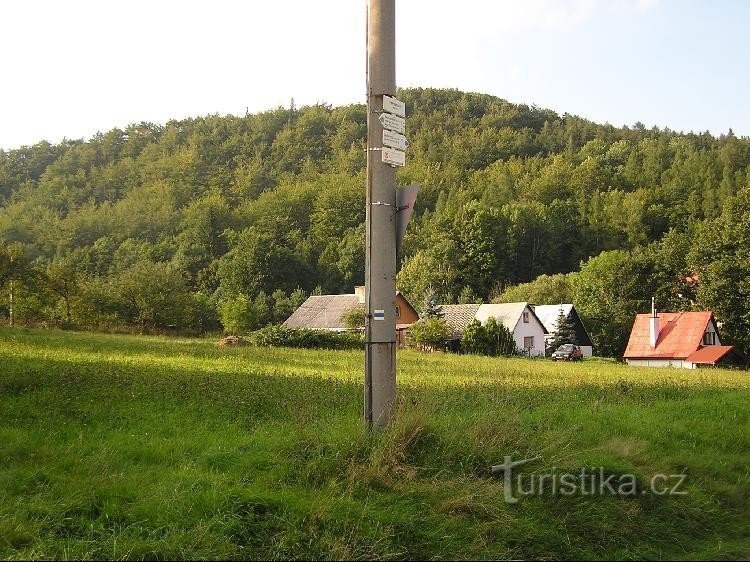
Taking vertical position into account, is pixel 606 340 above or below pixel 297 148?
below

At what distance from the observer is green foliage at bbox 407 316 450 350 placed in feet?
167

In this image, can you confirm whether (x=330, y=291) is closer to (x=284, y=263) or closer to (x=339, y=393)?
(x=284, y=263)

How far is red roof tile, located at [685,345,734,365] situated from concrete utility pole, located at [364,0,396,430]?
Result: 4598 cm

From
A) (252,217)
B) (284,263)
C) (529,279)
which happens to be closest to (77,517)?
(284,263)

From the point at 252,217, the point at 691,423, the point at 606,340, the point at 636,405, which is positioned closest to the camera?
the point at 691,423

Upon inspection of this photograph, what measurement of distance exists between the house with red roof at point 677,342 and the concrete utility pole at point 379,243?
45.4 meters

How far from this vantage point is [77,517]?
4.83 m

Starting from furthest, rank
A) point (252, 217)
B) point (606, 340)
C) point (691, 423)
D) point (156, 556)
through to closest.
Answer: point (252, 217) → point (606, 340) → point (691, 423) → point (156, 556)

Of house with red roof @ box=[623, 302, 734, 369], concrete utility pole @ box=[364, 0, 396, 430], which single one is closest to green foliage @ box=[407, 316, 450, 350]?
house with red roof @ box=[623, 302, 734, 369]

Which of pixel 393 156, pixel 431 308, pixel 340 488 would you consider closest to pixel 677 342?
pixel 431 308

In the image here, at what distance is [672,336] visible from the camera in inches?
1987

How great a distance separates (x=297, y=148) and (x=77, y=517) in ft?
354

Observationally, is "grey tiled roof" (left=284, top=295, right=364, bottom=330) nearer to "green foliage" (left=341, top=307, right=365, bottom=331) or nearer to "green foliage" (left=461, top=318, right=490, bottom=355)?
"green foliage" (left=341, top=307, right=365, bottom=331)

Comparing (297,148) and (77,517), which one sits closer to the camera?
(77,517)
